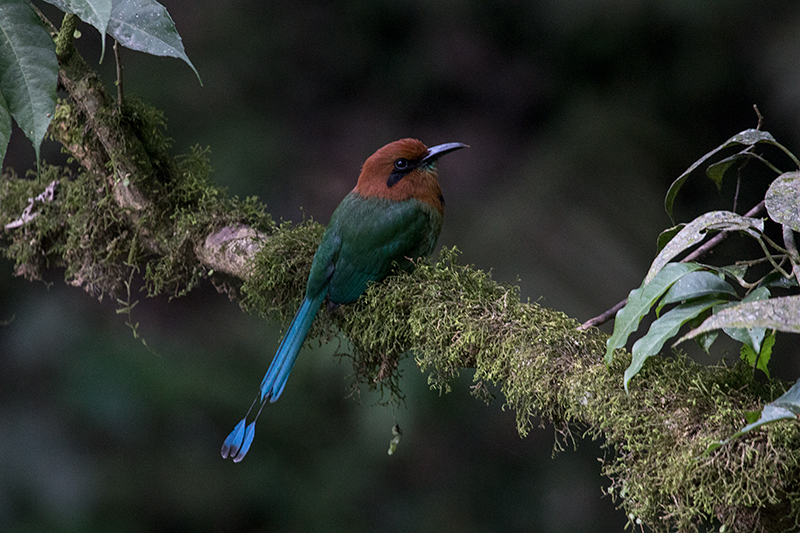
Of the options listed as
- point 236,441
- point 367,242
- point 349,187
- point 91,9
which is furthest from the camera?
point 349,187

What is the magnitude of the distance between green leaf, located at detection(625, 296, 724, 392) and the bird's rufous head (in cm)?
113

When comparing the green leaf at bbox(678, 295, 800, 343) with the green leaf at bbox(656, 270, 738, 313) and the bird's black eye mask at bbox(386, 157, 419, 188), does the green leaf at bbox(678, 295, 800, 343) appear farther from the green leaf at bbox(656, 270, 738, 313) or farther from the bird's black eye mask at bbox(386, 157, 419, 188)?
the bird's black eye mask at bbox(386, 157, 419, 188)

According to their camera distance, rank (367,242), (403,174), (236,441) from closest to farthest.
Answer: (236,441), (367,242), (403,174)

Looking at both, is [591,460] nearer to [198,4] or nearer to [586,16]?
[586,16]

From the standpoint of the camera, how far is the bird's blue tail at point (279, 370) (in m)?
1.79

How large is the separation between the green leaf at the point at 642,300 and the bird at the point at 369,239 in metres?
0.88

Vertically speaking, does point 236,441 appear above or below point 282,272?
below

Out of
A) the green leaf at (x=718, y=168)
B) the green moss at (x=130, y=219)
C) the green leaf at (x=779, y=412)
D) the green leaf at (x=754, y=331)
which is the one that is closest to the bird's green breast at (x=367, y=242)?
the green moss at (x=130, y=219)

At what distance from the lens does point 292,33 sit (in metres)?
3.80

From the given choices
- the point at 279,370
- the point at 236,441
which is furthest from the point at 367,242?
the point at 236,441

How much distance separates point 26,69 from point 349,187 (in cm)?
254

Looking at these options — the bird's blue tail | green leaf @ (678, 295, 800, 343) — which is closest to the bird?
the bird's blue tail

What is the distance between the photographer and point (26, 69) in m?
1.33

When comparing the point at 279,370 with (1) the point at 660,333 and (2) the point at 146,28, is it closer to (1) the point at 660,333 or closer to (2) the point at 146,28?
(2) the point at 146,28
